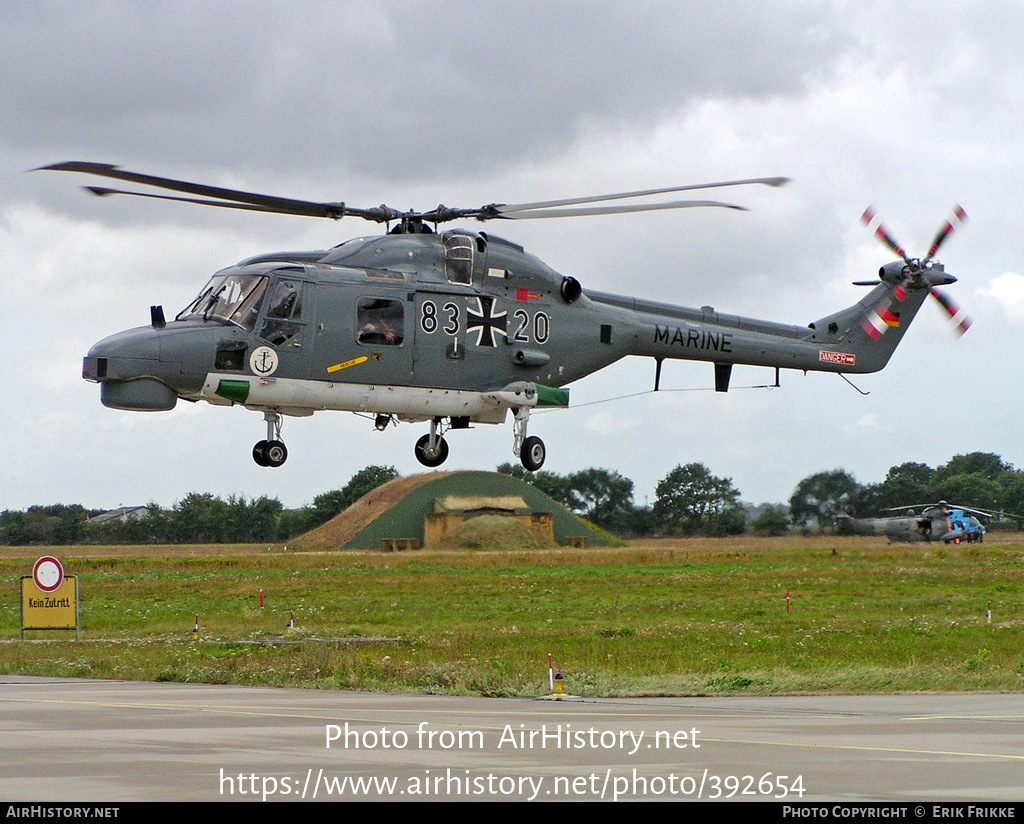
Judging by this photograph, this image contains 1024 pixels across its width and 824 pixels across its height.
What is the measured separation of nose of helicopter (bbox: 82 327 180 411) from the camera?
2312 cm

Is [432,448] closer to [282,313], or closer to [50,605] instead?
[282,313]

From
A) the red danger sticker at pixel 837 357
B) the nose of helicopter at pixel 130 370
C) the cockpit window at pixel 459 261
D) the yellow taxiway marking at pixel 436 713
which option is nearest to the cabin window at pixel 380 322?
the cockpit window at pixel 459 261

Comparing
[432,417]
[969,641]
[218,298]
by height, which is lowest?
[969,641]

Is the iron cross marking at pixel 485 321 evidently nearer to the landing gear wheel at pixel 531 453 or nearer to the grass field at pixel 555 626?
the landing gear wheel at pixel 531 453

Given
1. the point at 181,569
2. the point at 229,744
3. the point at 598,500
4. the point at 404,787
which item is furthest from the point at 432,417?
the point at 598,500

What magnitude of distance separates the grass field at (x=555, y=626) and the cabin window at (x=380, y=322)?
18.1 feet

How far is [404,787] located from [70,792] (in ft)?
7.82

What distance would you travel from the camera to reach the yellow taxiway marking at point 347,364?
81.5ft

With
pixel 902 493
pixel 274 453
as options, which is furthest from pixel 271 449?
pixel 902 493

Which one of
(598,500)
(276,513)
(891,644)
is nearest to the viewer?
(891,644)

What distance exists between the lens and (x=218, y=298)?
24594 mm

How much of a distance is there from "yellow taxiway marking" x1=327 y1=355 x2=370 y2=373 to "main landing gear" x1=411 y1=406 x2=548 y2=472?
2089 mm

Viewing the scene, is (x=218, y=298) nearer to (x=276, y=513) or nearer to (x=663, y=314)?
(x=663, y=314)

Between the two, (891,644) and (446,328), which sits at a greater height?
(446,328)
